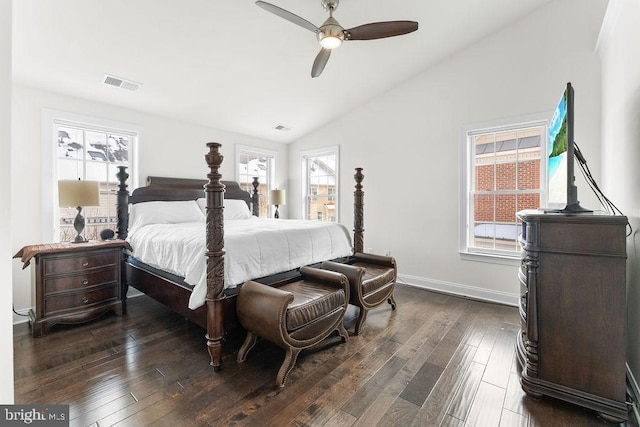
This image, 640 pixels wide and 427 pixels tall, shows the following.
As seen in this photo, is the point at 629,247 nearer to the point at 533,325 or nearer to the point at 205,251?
the point at 533,325

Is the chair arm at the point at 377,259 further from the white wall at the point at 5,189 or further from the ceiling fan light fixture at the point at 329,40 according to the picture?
the white wall at the point at 5,189

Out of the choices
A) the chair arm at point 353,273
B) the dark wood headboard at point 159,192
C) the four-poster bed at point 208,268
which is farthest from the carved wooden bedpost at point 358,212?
the dark wood headboard at point 159,192

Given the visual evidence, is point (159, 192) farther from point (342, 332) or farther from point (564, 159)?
point (564, 159)

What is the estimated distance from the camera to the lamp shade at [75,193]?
284 centimetres

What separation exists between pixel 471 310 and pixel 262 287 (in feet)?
8.20

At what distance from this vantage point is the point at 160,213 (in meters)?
3.68

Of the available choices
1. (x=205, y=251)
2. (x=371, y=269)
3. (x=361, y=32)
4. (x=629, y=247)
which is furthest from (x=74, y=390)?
(x=629, y=247)

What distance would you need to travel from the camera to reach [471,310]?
3289mm

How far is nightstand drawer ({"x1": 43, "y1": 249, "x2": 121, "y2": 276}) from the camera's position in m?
2.68

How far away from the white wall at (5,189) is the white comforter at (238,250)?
3.57 ft

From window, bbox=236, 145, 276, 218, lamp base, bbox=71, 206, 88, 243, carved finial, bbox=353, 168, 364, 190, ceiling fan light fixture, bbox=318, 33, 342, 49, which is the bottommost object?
lamp base, bbox=71, 206, 88, 243

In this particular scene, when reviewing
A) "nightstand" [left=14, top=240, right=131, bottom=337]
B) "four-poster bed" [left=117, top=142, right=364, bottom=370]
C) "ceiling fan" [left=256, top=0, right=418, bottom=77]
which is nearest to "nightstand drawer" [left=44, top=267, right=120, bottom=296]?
"nightstand" [left=14, top=240, right=131, bottom=337]

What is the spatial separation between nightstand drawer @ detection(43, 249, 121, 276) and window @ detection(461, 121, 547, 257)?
4.21 meters

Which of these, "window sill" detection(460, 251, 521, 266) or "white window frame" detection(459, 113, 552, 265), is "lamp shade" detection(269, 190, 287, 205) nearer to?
"white window frame" detection(459, 113, 552, 265)
